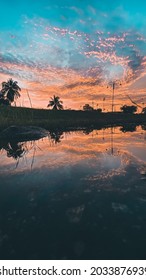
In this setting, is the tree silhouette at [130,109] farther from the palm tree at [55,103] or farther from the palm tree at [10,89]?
the palm tree at [10,89]

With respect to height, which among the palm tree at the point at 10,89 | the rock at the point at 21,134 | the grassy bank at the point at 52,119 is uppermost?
the palm tree at the point at 10,89

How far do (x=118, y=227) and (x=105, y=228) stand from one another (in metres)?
0.39

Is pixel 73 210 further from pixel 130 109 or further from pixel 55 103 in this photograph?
pixel 130 109

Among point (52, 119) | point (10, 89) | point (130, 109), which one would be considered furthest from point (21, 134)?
point (130, 109)

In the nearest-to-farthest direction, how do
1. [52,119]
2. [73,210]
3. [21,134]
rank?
[73,210] < [21,134] < [52,119]

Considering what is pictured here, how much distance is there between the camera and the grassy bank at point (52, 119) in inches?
1801

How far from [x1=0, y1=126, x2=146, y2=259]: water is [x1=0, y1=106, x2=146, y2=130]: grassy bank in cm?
2560

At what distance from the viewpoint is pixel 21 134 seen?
28.2 m

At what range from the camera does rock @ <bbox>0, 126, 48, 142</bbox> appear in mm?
26962

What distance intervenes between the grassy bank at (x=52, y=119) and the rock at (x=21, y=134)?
7.04 m

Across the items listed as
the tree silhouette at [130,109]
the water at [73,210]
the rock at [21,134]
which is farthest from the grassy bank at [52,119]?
the tree silhouette at [130,109]

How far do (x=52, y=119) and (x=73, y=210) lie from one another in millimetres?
55655

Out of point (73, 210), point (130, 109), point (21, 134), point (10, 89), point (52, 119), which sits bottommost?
point (73, 210)

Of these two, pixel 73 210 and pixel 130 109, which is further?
pixel 130 109
